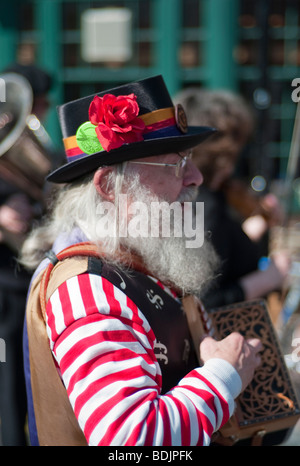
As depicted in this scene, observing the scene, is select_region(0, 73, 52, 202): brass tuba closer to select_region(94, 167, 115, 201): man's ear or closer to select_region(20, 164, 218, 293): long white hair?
select_region(20, 164, 218, 293): long white hair

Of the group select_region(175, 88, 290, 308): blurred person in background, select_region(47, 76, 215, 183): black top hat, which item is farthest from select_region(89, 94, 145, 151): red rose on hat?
select_region(175, 88, 290, 308): blurred person in background

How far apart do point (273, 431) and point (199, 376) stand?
1.28 feet

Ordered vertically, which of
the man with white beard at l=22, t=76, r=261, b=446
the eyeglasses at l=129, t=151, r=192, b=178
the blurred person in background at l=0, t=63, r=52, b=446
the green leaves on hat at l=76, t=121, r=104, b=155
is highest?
the green leaves on hat at l=76, t=121, r=104, b=155

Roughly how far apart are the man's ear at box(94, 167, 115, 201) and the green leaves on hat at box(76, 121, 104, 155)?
59mm

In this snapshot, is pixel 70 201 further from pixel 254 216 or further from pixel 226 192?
pixel 254 216

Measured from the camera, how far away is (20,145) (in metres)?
2.58

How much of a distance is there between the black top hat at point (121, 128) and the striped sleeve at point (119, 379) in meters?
0.37

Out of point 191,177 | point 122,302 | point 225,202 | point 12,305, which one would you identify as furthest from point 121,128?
point 12,305

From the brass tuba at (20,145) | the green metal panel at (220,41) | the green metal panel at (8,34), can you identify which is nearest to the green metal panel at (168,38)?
the green metal panel at (220,41)

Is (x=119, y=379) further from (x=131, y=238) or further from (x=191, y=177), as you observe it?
(x=191, y=177)

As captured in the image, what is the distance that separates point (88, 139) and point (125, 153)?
0.12 m

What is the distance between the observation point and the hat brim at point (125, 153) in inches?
55.0

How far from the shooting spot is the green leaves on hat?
1.42m

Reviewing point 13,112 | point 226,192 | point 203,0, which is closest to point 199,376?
point 226,192
